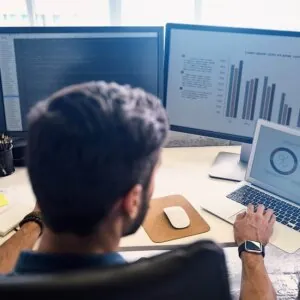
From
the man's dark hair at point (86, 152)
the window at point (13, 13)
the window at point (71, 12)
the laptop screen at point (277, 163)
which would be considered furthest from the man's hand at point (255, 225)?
the window at point (13, 13)

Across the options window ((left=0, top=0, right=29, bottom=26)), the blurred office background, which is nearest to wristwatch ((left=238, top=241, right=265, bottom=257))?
the blurred office background

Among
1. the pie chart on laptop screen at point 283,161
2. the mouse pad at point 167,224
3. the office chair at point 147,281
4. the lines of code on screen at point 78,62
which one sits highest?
the lines of code on screen at point 78,62

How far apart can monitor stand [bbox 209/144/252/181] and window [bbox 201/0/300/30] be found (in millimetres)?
663

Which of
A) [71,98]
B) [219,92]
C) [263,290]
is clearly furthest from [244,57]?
[71,98]

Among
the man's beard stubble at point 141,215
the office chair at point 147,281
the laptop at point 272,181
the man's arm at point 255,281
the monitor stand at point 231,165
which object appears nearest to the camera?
the office chair at point 147,281

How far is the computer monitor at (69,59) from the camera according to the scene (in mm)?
1453

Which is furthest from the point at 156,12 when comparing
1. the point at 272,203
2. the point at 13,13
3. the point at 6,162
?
the point at 272,203

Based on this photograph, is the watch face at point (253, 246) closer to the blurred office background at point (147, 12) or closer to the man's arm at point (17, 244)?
the man's arm at point (17, 244)

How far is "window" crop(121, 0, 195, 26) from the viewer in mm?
2012

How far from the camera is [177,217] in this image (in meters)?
1.30

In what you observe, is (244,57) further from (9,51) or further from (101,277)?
(101,277)

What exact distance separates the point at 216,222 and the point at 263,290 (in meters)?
0.28

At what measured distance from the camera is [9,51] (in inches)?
57.7

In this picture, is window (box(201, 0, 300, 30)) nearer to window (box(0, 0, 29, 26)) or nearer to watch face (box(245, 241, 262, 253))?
window (box(0, 0, 29, 26))
